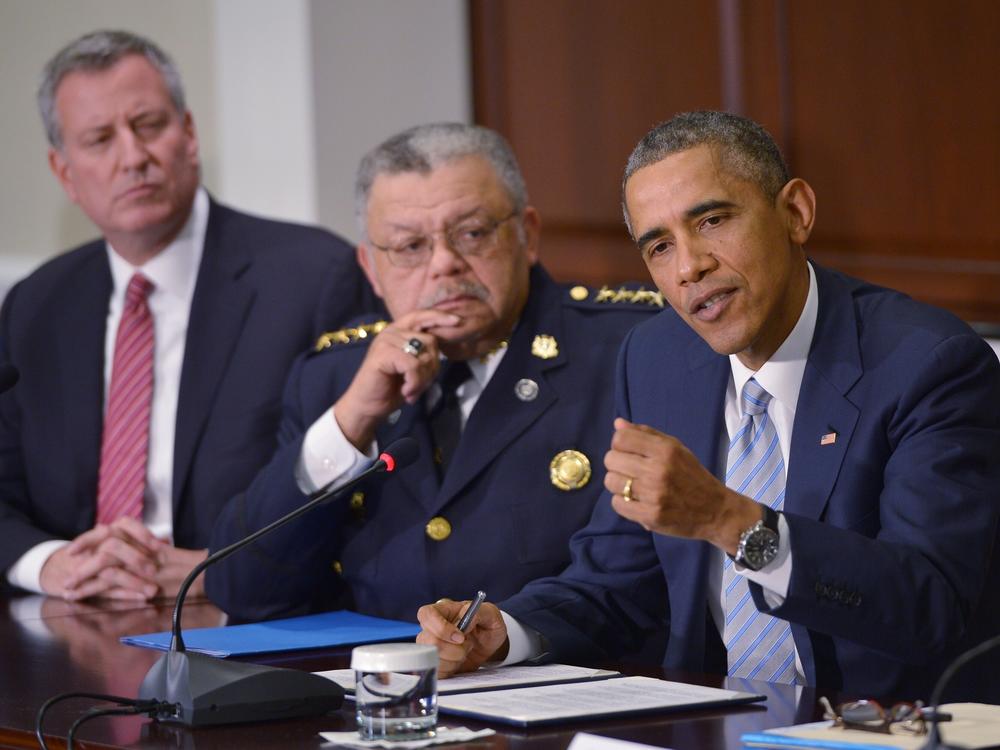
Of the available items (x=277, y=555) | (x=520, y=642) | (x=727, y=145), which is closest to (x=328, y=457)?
(x=277, y=555)

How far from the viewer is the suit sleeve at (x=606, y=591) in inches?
90.7

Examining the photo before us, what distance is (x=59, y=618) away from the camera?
286 cm

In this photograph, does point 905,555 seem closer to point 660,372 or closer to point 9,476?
point 660,372

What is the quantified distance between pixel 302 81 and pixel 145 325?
99 cm

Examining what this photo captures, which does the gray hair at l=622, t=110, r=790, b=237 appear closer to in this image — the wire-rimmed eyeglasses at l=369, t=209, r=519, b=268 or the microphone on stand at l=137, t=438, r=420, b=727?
the wire-rimmed eyeglasses at l=369, t=209, r=519, b=268

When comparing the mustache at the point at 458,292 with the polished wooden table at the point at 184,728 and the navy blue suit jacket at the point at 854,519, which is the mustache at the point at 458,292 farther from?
the polished wooden table at the point at 184,728

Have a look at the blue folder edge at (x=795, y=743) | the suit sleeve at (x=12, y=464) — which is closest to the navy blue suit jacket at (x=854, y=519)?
the blue folder edge at (x=795, y=743)

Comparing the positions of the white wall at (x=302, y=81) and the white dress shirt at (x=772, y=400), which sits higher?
the white wall at (x=302, y=81)

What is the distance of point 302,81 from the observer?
13.9 ft

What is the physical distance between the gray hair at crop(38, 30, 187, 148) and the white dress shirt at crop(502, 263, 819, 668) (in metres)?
1.85

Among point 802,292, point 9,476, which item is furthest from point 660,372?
point 9,476

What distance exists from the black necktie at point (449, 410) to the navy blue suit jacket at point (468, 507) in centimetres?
3

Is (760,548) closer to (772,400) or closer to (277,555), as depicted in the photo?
(772,400)

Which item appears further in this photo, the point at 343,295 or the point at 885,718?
the point at 343,295
